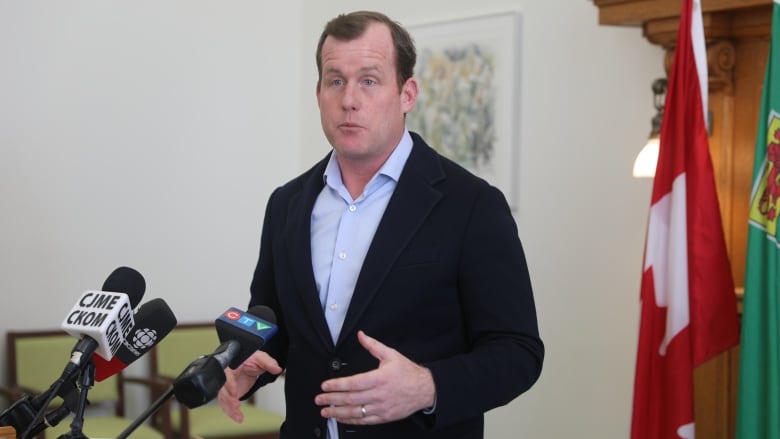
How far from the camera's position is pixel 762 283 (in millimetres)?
3369

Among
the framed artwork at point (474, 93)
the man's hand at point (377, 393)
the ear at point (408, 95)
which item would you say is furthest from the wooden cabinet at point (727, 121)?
the man's hand at point (377, 393)

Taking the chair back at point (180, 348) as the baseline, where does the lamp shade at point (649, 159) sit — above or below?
above

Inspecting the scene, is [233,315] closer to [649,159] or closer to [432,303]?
[432,303]

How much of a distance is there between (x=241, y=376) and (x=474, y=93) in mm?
3420

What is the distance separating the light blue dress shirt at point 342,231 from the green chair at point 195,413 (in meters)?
2.70

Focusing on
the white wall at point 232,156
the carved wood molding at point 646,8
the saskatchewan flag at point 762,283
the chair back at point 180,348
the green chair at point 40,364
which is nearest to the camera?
the saskatchewan flag at point 762,283

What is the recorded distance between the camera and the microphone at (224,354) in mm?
1446

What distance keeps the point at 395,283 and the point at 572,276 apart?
112 inches

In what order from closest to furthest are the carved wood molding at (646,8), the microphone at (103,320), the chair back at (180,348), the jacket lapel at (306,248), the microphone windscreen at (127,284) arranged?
the microphone at (103,320)
the microphone windscreen at (127,284)
the jacket lapel at (306,248)
the carved wood molding at (646,8)
the chair back at (180,348)

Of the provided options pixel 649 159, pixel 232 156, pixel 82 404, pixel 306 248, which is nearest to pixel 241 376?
pixel 306 248

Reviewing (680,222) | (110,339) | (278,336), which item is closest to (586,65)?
(680,222)

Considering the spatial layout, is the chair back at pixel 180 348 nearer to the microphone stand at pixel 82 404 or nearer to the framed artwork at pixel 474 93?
the framed artwork at pixel 474 93

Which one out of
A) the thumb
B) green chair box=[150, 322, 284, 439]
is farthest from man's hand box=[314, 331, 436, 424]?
green chair box=[150, 322, 284, 439]

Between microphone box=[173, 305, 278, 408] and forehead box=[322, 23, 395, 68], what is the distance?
0.68 meters
